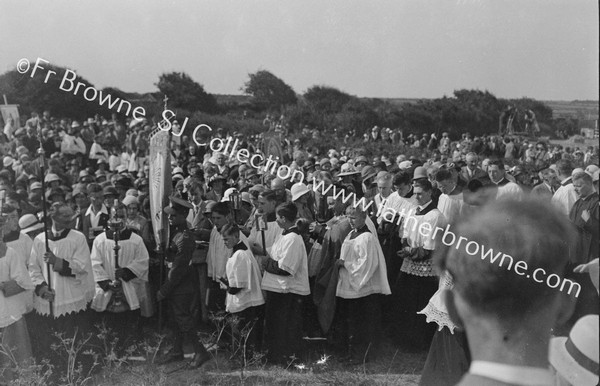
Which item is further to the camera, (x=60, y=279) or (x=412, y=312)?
(x=412, y=312)

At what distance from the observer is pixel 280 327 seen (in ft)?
19.3

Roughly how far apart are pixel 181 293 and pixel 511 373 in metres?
4.57

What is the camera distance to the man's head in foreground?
1.65 meters

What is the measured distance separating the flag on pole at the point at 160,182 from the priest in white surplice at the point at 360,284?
1.69 meters

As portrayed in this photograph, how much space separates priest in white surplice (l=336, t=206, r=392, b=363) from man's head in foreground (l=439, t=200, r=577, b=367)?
13.3 ft

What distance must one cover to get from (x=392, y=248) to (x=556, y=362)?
4868 mm

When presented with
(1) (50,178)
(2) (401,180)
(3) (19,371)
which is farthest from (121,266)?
(1) (50,178)

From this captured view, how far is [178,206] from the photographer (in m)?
6.21

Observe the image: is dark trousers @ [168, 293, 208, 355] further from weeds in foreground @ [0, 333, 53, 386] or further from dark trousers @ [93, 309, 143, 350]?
weeds in foreground @ [0, 333, 53, 386]

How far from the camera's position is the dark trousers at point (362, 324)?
5961mm

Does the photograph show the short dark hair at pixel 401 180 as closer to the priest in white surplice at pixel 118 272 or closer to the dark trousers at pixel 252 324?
the dark trousers at pixel 252 324

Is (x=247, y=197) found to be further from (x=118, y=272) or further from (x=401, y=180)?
(x=118, y=272)

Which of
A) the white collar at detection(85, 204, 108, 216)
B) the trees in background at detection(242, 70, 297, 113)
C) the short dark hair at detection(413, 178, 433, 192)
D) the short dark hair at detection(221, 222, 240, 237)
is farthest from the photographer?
the trees in background at detection(242, 70, 297, 113)

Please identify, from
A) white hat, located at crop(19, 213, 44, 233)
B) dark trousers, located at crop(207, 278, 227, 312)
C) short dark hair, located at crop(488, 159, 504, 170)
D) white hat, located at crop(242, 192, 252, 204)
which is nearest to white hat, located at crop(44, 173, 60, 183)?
white hat, located at crop(19, 213, 44, 233)
